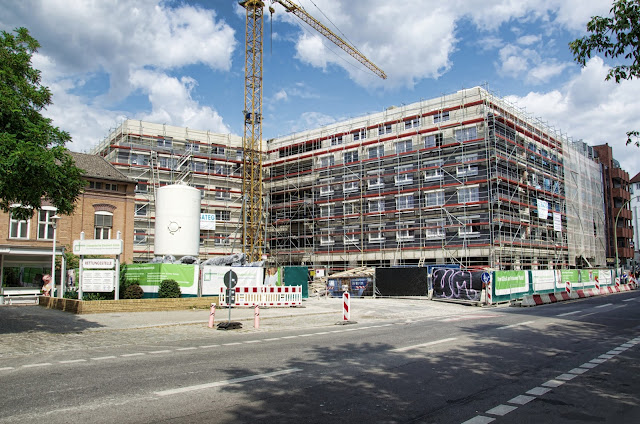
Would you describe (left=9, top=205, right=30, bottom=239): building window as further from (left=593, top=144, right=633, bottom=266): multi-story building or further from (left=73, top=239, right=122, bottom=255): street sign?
(left=593, top=144, right=633, bottom=266): multi-story building

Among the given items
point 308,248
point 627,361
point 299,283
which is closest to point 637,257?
point 308,248

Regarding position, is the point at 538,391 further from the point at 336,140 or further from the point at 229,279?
the point at 336,140

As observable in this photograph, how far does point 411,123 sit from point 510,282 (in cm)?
2564

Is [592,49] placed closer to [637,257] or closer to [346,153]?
[346,153]

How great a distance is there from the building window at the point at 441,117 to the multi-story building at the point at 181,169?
78.3 feet

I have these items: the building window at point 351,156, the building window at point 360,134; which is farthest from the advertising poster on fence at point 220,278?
the building window at point 360,134

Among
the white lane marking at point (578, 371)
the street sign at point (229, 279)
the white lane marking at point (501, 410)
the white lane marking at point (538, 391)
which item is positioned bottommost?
the white lane marking at point (578, 371)

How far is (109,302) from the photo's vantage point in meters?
21.9

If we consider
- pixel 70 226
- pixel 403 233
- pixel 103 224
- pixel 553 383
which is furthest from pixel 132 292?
pixel 403 233

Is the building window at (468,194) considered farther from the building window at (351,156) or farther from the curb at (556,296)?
the building window at (351,156)

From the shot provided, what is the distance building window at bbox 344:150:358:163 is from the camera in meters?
54.5

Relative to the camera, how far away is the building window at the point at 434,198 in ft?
153

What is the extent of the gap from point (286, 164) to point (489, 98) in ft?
83.9

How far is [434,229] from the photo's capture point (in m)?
46.9
